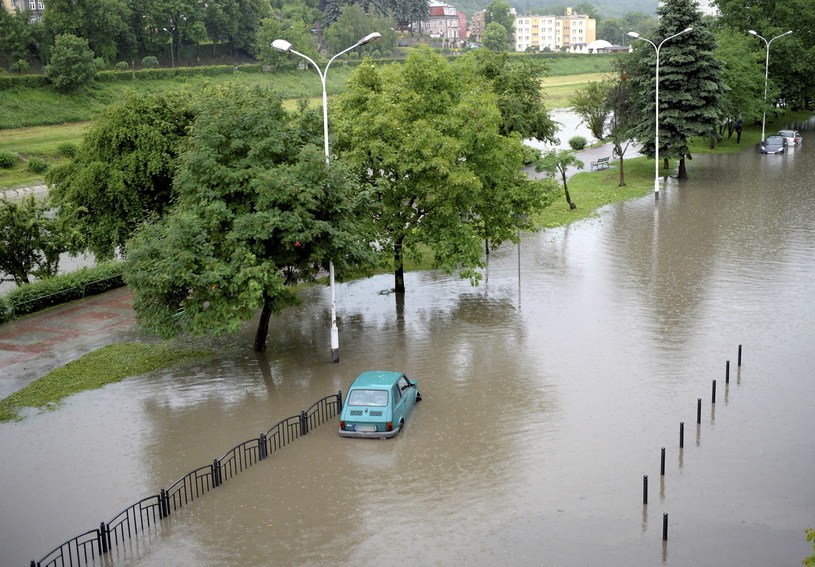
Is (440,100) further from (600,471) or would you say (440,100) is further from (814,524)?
(814,524)

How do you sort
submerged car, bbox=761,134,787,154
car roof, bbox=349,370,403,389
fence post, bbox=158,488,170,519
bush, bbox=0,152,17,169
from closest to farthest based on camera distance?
fence post, bbox=158,488,170,519
car roof, bbox=349,370,403,389
submerged car, bbox=761,134,787,154
bush, bbox=0,152,17,169

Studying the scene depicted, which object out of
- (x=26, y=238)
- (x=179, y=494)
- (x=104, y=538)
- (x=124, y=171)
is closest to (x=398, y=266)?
(x=124, y=171)

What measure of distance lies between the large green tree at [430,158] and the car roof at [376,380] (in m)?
7.15

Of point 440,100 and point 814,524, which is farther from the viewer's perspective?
point 440,100

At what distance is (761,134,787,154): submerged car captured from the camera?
198 ft

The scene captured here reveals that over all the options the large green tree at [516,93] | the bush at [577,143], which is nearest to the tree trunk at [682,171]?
the large green tree at [516,93]

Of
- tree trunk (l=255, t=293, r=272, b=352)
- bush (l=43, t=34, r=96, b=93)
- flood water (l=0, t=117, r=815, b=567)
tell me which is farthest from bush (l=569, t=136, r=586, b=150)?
tree trunk (l=255, t=293, r=272, b=352)

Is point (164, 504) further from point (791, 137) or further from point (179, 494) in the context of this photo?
point (791, 137)

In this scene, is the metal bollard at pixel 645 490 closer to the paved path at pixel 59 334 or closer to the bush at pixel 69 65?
the paved path at pixel 59 334

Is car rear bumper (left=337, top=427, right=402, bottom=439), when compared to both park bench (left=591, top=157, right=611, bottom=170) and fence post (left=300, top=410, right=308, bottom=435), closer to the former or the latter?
fence post (left=300, top=410, right=308, bottom=435)

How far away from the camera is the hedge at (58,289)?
Answer: 28500 mm

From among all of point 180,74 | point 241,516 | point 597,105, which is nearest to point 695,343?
point 241,516

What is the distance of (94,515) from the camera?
1530 centimetres

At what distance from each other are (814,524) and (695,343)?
9540 millimetres
